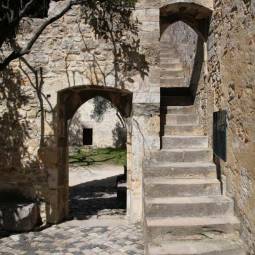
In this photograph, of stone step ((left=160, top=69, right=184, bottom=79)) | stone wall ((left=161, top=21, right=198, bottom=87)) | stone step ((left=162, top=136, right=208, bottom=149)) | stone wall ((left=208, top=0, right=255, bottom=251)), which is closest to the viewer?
stone wall ((left=208, top=0, right=255, bottom=251))

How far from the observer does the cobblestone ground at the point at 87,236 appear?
530 centimetres

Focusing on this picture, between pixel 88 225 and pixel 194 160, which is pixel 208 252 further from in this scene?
pixel 88 225

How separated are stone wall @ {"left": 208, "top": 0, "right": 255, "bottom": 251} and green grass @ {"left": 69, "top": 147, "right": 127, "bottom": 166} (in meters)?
11.1

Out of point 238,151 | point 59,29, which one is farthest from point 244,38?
point 59,29

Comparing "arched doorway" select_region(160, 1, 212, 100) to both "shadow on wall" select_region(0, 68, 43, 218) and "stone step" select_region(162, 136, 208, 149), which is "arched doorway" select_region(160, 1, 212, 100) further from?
"shadow on wall" select_region(0, 68, 43, 218)

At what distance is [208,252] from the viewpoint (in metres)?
4.25

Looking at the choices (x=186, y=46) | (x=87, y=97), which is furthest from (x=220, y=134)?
(x=186, y=46)

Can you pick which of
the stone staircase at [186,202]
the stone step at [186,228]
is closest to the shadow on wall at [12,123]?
the stone staircase at [186,202]

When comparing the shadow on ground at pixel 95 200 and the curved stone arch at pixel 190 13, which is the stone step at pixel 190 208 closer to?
the shadow on ground at pixel 95 200

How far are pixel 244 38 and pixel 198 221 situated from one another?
234cm

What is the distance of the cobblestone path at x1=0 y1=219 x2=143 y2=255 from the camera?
5263 mm

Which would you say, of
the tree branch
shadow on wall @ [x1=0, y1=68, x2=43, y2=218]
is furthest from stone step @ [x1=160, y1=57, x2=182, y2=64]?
the tree branch

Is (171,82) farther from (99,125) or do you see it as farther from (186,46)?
(99,125)

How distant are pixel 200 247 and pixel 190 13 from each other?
4460 millimetres
